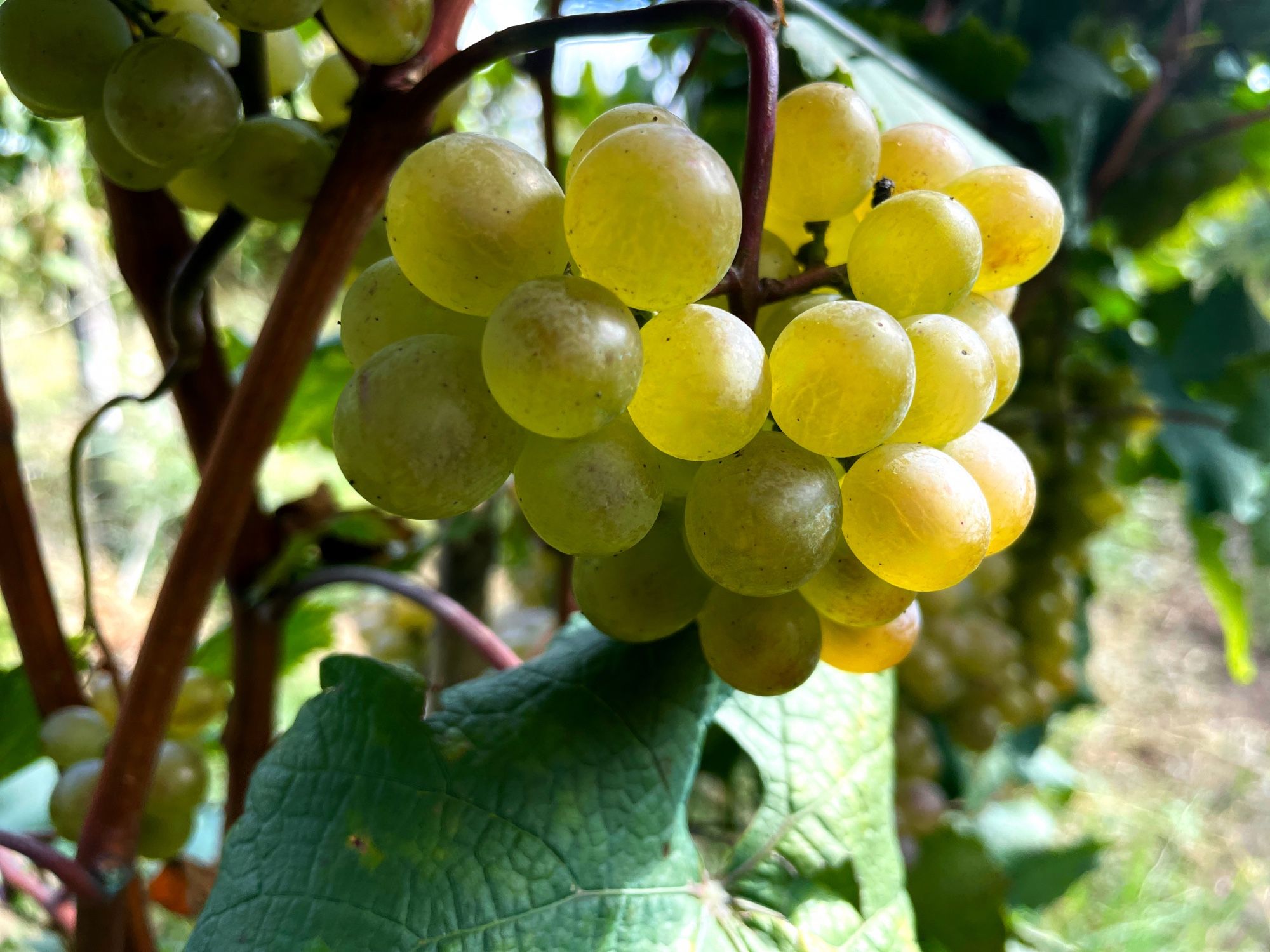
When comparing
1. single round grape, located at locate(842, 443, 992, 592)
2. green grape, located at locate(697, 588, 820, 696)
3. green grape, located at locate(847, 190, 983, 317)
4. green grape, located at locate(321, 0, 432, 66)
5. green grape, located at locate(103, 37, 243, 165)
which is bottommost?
green grape, located at locate(697, 588, 820, 696)

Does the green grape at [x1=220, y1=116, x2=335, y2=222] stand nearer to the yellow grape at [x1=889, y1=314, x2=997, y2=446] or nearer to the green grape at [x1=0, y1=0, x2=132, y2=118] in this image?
the green grape at [x1=0, y1=0, x2=132, y2=118]

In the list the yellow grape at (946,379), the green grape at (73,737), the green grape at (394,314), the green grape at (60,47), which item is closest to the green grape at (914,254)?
the yellow grape at (946,379)

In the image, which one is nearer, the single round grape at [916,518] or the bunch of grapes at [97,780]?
the single round grape at [916,518]

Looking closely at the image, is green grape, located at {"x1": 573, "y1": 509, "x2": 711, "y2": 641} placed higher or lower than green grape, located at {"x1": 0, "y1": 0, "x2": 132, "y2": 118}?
lower

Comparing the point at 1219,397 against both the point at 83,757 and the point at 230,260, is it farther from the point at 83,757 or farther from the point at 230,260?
the point at 230,260

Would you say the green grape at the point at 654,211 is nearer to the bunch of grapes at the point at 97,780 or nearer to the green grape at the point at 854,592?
the green grape at the point at 854,592

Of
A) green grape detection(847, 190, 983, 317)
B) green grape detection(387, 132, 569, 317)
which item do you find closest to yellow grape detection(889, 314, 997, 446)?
green grape detection(847, 190, 983, 317)

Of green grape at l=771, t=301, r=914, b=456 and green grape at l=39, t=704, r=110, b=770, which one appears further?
green grape at l=39, t=704, r=110, b=770
